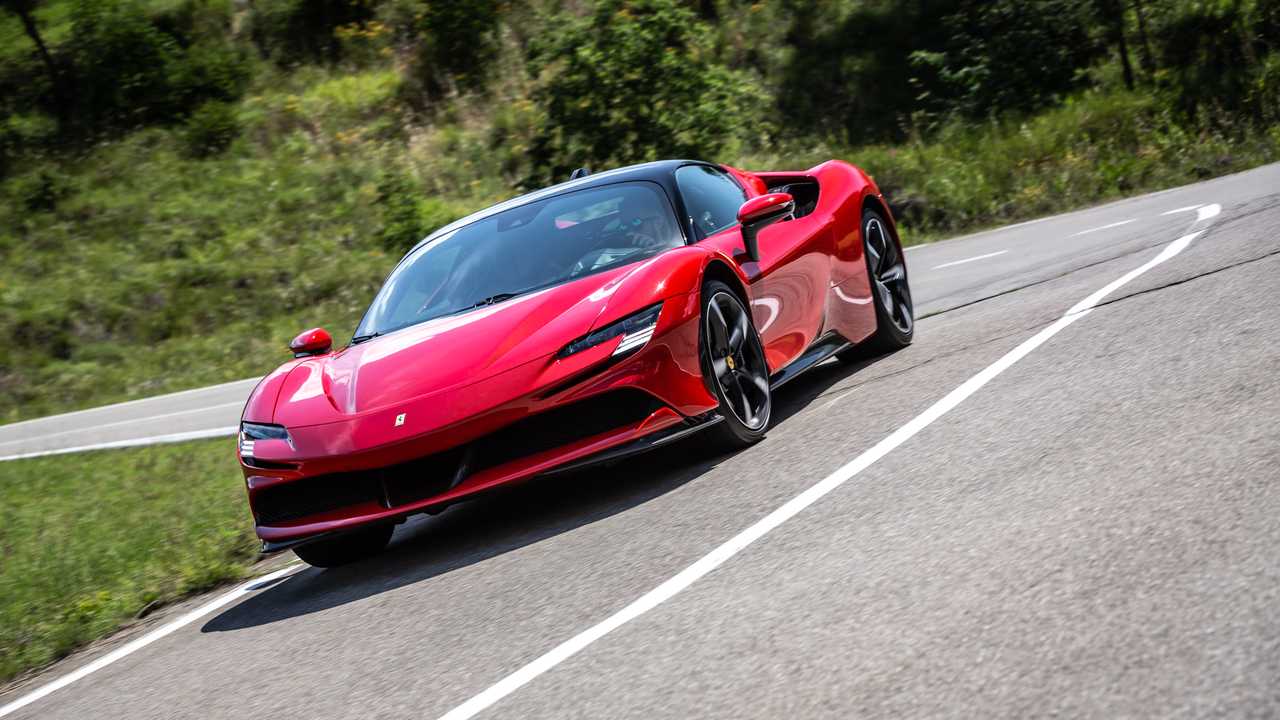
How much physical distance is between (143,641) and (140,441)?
762 centimetres

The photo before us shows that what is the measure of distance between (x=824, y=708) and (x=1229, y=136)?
19446 mm

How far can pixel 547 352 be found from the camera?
18.1ft

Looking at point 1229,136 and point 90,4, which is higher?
point 90,4

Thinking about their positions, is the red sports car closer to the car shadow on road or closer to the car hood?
the car hood

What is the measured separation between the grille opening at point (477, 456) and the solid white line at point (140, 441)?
21.3ft

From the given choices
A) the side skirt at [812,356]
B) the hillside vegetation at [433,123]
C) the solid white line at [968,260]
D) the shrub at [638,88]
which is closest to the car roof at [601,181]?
the side skirt at [812,356]

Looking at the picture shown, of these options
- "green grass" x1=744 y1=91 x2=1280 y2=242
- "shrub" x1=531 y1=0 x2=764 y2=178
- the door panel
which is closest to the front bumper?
the door panel

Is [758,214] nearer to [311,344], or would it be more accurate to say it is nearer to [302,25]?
[311,344]

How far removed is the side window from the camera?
686 cm

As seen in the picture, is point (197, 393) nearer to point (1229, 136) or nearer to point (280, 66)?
point (1229, 136)

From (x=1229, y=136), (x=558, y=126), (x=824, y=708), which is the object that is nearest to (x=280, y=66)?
(x=558, y=126)

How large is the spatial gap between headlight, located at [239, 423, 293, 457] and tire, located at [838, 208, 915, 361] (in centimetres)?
357

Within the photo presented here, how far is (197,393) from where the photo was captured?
17812mm

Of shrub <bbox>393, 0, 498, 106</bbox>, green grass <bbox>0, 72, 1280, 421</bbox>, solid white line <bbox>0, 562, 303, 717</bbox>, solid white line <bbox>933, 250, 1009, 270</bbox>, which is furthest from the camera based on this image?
shrub <bbox>393, 0, 498, 106</bbox>
